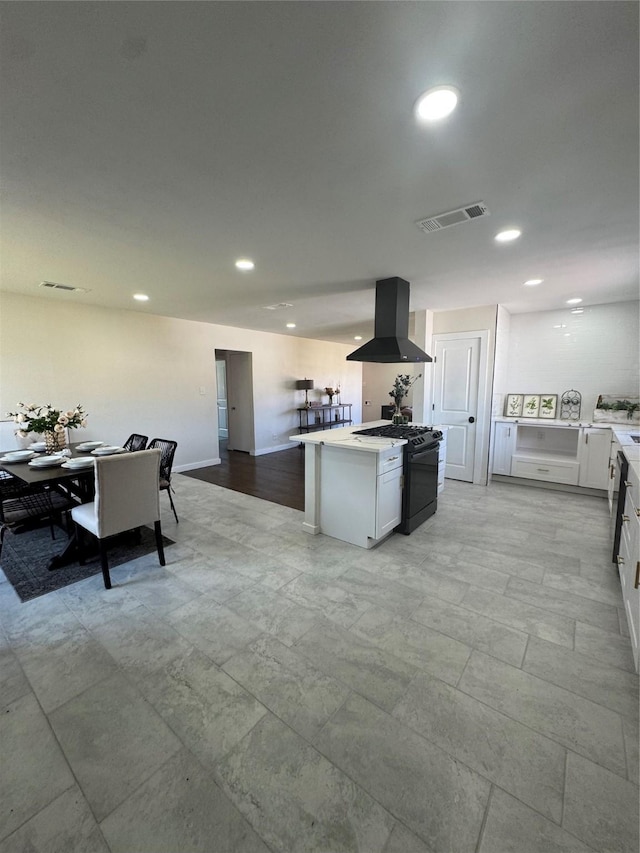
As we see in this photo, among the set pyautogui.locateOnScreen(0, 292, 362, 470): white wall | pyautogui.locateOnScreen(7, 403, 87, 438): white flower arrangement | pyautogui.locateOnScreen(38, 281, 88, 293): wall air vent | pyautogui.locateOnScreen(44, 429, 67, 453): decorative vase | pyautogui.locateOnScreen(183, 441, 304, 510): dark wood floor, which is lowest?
pyautogui.locateOnScreen(183, 441, 304, 510): dark wood floor

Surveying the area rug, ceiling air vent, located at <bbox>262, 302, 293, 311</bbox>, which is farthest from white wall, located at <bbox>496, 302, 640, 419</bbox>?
the area rug

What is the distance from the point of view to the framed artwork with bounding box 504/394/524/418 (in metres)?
5.22

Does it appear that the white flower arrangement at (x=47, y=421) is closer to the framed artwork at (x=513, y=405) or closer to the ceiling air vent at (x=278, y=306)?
the ceiling air vent at (x=278, y=306)

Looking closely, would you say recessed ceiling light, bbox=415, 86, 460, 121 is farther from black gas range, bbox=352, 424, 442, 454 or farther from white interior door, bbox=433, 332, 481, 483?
white interior door, bbox=433, 332, 481, 483

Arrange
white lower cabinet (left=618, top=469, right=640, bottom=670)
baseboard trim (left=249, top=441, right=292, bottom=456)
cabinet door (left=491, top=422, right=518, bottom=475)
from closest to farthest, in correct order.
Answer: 1. white lower cabinet (left=618, top=469, right=640, bottom=670)
2. cabinet door (left=491, top=422, right=518, bottom=475)
3. baseboard trim (left=249, top=441, right=292, bottom=456)

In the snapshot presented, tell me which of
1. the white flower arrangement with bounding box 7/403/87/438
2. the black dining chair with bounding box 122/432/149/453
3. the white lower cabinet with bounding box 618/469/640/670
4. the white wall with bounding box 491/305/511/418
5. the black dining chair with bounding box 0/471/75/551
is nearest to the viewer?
the white lower cabinet with bounding box 618/469/640/670

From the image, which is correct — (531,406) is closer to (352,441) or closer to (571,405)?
(571,405)

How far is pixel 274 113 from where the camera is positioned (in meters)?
1.36

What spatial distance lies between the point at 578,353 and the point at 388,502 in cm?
390

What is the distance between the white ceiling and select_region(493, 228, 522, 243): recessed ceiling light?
0.22 feet

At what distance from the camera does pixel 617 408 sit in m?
4.49

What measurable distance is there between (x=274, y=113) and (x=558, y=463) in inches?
197

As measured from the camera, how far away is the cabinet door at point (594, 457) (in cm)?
424

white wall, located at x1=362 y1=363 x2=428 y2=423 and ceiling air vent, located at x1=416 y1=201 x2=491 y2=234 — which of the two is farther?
white wall, located at x1=362 y1=363 x2=428 y2=423
